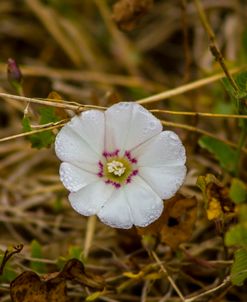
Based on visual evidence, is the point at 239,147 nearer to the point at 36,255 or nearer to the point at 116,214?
the point at 116,214

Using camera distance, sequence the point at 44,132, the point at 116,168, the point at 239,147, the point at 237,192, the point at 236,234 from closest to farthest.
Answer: the point at 236,234 < the point at 237,192 < the point at 116,168 < the point at 44,132 < the point at 239,147

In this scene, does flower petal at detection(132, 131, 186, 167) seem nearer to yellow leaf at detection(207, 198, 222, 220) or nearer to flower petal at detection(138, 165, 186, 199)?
flower petal at detection(138, 165, 186, 199)

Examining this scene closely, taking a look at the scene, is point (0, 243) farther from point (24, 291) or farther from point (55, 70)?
point (55, 70)

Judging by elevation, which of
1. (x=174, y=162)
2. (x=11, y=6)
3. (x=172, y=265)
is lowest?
(x=172, y=265)

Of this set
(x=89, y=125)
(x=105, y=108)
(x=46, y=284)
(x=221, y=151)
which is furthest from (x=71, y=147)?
(x=221, y=151)

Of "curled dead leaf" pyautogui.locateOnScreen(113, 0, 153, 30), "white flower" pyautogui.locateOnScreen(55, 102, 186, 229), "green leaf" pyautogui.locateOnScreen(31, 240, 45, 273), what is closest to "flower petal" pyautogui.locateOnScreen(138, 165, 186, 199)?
"white flower" pyautogui.locateOnScreen(55, 102, 186, 229)

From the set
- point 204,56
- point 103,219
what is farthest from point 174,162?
point 204,56

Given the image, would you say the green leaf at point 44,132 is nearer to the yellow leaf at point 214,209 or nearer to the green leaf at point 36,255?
the green leaf at point 36,255
